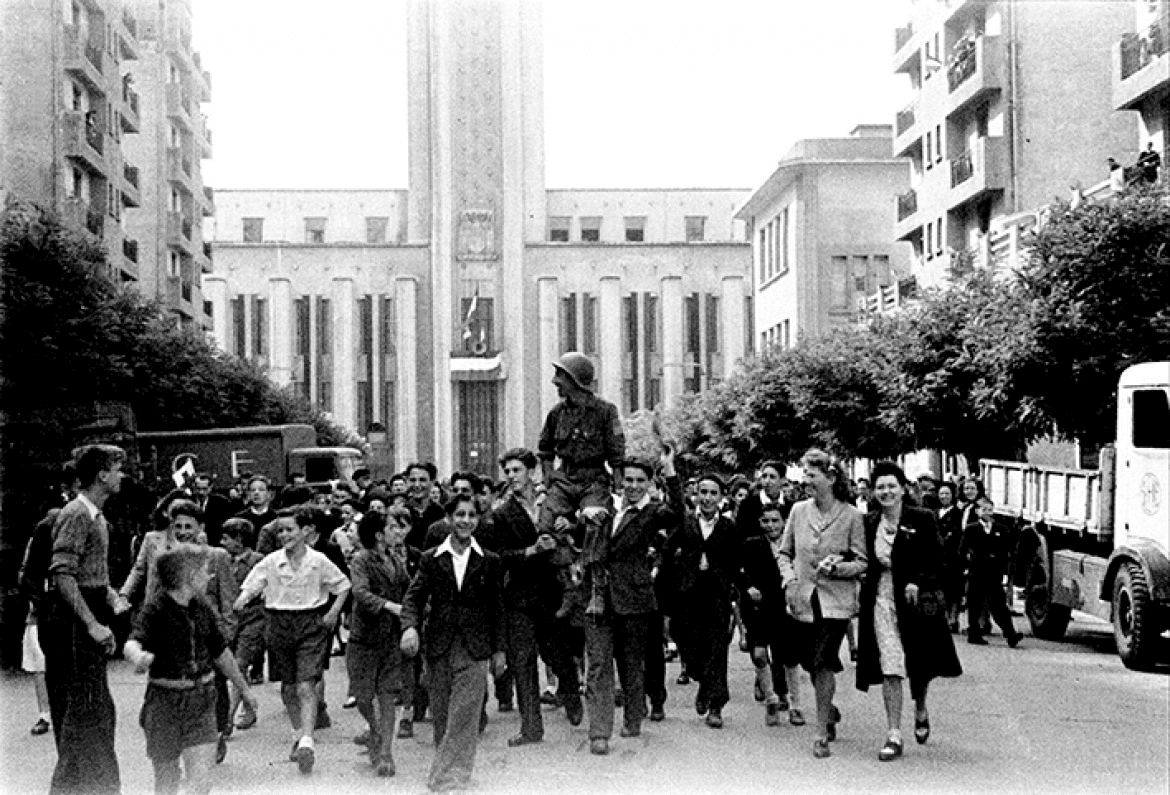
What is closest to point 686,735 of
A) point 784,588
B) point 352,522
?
point 784,588

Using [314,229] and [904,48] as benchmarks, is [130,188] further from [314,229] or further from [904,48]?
[314,229]

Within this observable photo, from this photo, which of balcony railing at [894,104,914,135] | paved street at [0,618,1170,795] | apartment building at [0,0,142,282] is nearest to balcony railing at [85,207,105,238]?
apartment building at [0,0,142,282]

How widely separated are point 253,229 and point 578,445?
8876 centimetres

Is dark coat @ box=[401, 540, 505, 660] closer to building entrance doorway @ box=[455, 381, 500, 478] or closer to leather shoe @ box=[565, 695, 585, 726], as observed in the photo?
leather shoe @ box=[565, 695, 585, 726]

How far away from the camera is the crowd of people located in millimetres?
8477

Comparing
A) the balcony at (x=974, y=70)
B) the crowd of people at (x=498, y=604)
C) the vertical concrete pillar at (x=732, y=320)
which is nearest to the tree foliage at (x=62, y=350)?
the crowd of people at (x=498, y=604)

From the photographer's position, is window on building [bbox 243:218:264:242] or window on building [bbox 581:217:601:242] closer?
window on building [bbox 581:217:601:242]

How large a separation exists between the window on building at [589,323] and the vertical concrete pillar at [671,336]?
142 inches

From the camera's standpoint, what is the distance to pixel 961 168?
1750 inches

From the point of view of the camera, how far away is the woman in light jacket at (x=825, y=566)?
10578 millimetres

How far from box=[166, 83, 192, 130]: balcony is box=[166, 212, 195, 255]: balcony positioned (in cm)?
367

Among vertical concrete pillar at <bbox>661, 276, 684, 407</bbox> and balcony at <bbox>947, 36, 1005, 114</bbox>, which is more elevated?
balcony at <bbox>947, 36, 1005, 114</bbox>

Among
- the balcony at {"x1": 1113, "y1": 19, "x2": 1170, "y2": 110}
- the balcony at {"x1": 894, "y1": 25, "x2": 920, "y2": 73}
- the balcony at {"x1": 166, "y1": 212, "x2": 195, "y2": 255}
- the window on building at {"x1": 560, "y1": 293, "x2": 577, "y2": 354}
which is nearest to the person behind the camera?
the balcony at {"x1": 1113, "y1": 19, "x2": 1170, "y2": 110}

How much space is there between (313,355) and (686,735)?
76.5 m
